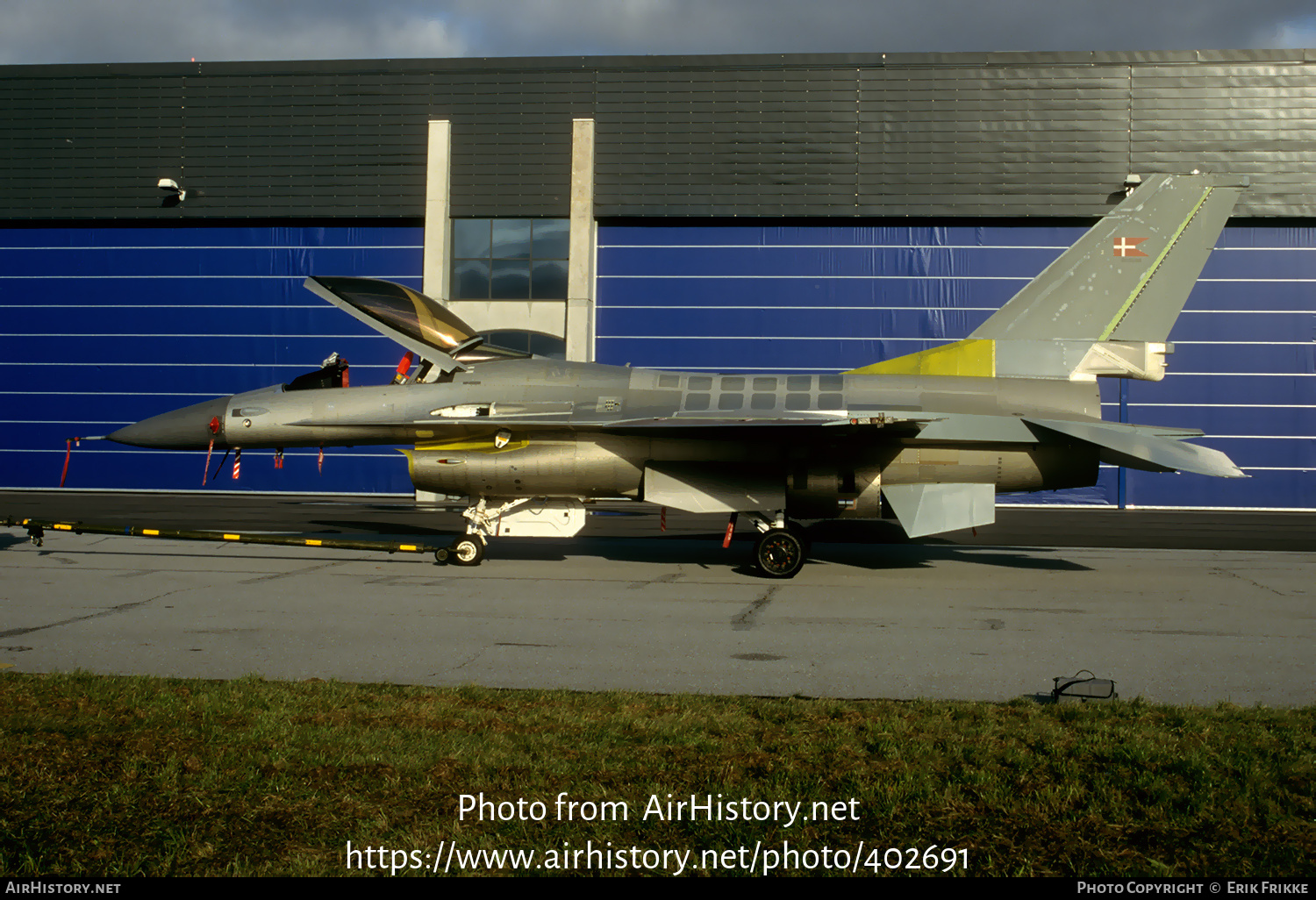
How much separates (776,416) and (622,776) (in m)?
7.87

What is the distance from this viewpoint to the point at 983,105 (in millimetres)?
26750

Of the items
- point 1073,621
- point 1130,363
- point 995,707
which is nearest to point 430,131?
point 1130,363

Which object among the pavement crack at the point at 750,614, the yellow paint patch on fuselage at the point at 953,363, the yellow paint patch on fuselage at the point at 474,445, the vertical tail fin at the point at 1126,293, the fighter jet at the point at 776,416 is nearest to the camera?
the pavement crack at the point at 750,614

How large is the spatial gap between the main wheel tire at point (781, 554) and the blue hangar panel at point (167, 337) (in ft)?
60.9

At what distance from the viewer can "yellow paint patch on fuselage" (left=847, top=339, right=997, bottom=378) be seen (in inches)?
512

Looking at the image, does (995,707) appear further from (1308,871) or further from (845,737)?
(1308,871)

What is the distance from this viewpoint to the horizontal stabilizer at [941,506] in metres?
11.9

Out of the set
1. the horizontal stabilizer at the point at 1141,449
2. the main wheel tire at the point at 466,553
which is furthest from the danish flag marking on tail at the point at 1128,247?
the main wheel tire at the point at 466,553

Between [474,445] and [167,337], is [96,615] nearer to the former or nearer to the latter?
[474,445]

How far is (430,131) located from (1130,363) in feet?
71.6

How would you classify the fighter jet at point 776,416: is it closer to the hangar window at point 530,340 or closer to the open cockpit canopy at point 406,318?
the open cockpit canopy at point 406,318

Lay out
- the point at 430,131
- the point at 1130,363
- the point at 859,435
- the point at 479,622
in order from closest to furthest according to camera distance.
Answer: the point at 479,622 → the point at 859,435 → the point at 1130,363 → the point at 430,131

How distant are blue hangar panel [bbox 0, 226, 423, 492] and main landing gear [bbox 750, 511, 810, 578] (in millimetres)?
18502

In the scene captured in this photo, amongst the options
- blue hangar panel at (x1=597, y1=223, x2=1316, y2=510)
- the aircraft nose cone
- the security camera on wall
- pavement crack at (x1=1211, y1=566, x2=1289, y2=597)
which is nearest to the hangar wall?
blue hangar panel at (x1=597, y1=223, x2=1316, y2=510)
